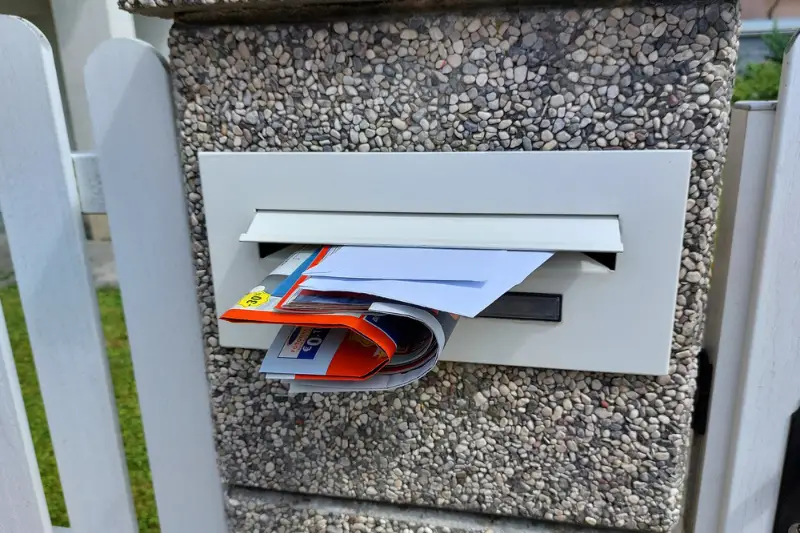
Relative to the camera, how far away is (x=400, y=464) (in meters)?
0.73

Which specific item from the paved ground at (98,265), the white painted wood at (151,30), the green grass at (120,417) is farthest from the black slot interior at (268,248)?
the white painted wood at (151,30)

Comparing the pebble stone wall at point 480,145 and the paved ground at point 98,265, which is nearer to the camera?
the pebble stone wall at point 480,145

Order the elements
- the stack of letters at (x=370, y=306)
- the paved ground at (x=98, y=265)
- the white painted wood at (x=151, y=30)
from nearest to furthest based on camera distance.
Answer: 1. the stack of letters at (x=370, y=306)
2. the paved ground at (x=98, y=265)
3. the white painted wood at (x=151, y=30)

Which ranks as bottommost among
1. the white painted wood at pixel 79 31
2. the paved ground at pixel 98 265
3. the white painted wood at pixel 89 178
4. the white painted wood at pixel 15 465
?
the paved ground at pixel 98 265

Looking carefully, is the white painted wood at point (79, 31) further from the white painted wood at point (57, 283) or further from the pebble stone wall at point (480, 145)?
the pebble stone wall at point (480, 145)

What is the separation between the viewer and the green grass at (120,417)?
1.69 metres

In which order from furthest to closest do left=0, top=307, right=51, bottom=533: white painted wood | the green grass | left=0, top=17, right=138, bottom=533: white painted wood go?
the green grass < left=0, top=307, right=51, bottom=533: white painted wood < left=0, top=17, right=138, bottom=533: white painted wood

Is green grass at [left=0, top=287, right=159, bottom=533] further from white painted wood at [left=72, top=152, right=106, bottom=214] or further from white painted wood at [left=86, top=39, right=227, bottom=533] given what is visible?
white painted wood at [left=72, top=152, right=106, bottom=214]

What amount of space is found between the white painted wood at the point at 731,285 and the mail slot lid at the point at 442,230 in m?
0.18

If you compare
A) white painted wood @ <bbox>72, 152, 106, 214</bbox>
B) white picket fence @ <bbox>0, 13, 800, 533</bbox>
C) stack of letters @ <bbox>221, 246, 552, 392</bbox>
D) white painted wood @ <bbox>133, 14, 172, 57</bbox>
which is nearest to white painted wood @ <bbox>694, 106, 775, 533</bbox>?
white picket fence @ <bbox>0, 13, 800, 533</bbox>

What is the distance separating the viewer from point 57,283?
859 mm

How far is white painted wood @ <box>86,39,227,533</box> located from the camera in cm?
72

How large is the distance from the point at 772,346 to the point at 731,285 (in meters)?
0.08

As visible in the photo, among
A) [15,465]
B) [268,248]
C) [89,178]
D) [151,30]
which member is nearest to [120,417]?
[15,465]
